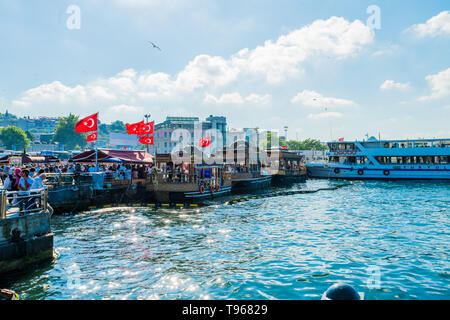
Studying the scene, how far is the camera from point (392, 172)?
1841 inches

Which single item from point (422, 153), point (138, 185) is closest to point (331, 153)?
point (422, 153)

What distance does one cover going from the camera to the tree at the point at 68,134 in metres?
112

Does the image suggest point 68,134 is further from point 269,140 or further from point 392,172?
point 392,172

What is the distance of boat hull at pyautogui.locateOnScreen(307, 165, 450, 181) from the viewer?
4497 cm

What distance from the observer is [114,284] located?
8414 millimetres

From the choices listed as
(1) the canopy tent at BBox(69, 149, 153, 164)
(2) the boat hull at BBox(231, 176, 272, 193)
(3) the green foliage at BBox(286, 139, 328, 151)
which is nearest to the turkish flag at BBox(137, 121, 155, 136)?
(1) the canopy tent at BBox(69, 149, 153, 164)

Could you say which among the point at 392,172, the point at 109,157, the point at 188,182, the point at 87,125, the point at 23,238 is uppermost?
the point at 87,125

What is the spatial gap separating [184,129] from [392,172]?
70.4 meters

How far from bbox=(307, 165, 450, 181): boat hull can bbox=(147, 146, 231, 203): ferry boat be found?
28095mm

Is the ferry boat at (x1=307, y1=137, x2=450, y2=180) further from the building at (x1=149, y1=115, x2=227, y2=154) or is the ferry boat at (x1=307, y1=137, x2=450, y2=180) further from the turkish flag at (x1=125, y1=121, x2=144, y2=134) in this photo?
the building at (x1=149, y1=115, x2=227, y2=154)

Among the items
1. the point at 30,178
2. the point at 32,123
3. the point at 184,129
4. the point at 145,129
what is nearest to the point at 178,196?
the point at 145,129

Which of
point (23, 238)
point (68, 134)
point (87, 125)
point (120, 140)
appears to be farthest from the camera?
point (120, 140)
